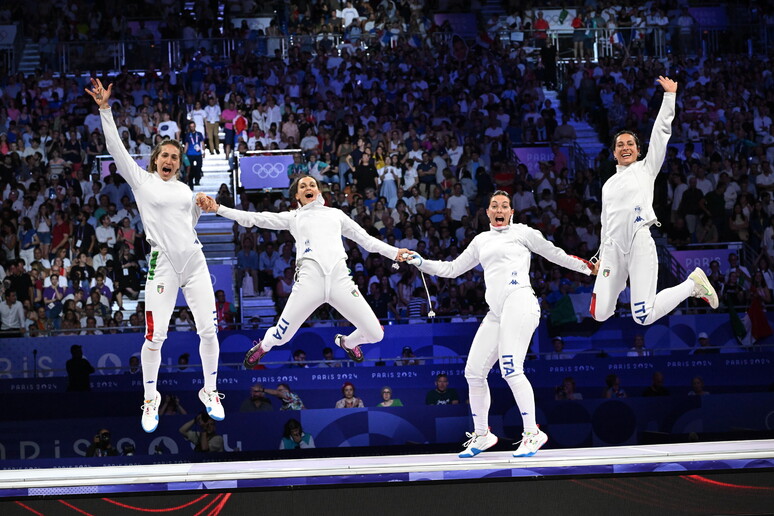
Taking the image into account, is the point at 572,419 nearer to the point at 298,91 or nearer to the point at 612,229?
the point at 612,229

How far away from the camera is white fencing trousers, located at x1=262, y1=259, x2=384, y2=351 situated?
8320 mm

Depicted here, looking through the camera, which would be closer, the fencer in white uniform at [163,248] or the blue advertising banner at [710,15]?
the fencer in white uniform at [163,248]

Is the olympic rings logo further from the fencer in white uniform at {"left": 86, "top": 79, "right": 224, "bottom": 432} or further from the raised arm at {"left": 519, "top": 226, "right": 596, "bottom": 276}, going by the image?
the raised arm at {"left": 519, "top": 226, "right": 596, "bottom": 276}

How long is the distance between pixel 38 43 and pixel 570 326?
47.9ft

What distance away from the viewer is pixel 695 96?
1944cm

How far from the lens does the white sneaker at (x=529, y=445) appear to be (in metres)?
7.70

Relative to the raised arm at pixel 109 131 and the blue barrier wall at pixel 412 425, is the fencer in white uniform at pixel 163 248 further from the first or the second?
the blue barrier wall at pixel 412 425

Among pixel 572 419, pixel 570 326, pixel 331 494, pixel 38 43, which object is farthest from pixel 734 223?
pixel 38 43

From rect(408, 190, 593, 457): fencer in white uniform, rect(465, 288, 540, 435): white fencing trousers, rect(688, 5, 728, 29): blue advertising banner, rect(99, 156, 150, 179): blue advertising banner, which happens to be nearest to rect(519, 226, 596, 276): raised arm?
rect(408, 190, 593, 457): fencer in white uniform

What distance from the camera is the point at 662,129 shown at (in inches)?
318

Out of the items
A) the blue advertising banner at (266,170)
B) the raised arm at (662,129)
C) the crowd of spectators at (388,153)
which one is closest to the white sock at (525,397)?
the raised arm at (662,129)

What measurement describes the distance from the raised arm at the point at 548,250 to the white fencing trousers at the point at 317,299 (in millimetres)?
1552

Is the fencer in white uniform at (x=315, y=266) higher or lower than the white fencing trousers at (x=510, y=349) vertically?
higher

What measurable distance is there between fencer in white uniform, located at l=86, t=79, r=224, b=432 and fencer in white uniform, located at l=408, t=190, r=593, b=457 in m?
1.96
